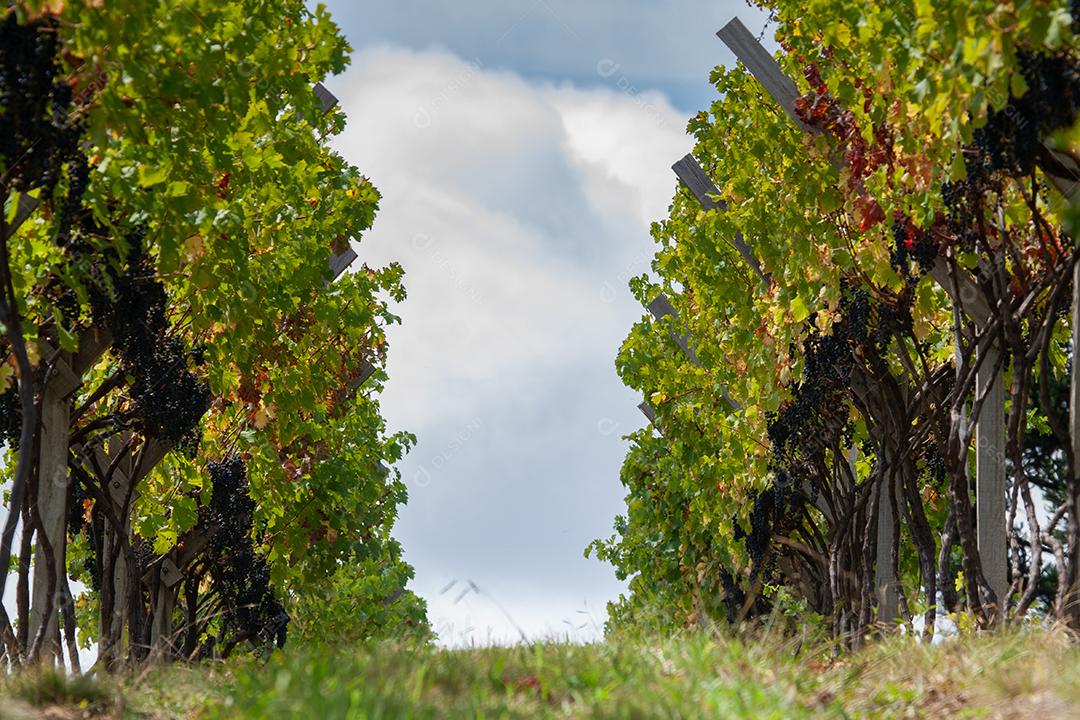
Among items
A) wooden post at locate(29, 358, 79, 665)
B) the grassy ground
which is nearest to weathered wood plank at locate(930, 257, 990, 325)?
the grassy ground

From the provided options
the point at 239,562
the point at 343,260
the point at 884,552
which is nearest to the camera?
the point at 884,552

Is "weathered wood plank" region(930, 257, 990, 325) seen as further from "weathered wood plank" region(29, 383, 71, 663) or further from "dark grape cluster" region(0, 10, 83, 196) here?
"weathered wood plank" region(29, 383, 71, 663)

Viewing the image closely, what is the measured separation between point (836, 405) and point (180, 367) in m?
5.98

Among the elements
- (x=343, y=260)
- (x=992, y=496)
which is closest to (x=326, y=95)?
(x=343, y=260)

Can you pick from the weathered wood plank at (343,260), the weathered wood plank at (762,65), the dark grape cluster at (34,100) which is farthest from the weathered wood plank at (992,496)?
the weathered wood plank at (343,260)

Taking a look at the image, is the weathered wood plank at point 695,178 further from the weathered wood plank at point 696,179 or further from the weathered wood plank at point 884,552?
the weathered wood plank at point 884,552

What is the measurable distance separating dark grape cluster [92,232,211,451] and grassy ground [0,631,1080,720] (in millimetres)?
3211

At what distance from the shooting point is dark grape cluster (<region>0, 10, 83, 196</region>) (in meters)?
6.47

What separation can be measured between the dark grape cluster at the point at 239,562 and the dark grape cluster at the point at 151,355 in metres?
2.35

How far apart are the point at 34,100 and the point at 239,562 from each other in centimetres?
957

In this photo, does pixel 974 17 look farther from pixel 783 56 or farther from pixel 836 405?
pixel 836 405

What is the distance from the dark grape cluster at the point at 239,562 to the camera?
14.2m

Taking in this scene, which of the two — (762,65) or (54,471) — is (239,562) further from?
(762,65)

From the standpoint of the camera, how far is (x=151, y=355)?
10.5 meters
